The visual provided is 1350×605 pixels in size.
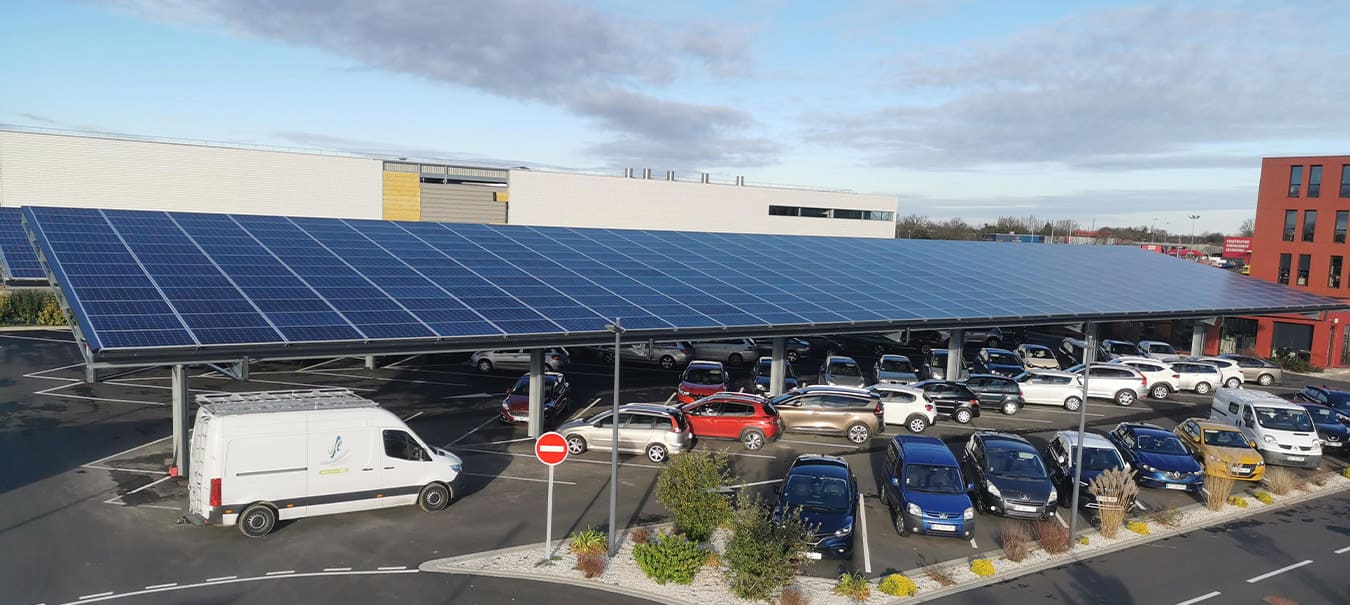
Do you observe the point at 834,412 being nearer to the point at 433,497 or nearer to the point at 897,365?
the point at 897,365

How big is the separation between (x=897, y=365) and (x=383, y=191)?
45.0 m

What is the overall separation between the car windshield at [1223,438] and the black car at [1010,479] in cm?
693

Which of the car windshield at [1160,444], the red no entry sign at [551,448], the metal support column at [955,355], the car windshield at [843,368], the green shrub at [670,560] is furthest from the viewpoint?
the metal support column at [955,355]

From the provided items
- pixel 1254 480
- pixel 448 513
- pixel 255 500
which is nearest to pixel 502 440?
pixel 448 513

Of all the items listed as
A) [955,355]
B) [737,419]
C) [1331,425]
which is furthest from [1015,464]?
[1331,425]

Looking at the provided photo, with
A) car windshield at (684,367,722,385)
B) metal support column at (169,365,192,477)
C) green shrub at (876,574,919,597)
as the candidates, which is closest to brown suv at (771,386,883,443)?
car windshield at (684,367,722,385)

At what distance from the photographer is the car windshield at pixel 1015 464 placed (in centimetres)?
1738

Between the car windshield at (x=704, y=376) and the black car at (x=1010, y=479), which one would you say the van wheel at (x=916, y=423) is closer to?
the black car at (x=1010, y=479)

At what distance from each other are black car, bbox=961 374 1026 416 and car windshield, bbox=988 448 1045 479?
10.2 m

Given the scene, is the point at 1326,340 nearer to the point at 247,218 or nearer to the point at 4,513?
the point at 247,218

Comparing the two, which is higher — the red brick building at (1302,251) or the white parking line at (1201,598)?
the red brick building at (1302,251)

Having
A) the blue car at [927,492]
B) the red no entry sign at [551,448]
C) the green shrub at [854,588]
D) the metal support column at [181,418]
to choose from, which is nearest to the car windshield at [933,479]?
the blue car at [927,492]

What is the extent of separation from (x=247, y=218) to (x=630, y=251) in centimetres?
1373

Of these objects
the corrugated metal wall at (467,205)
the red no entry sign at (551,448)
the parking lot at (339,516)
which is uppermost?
the corrugated metal wall at (467,205)
